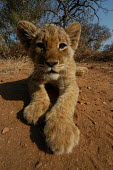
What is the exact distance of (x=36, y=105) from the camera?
205 centimetres

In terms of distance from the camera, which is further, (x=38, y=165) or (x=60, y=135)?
(x=60, y=135)

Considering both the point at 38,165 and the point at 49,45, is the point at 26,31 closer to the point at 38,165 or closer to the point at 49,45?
the point at 49,45

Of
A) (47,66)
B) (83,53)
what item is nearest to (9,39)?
(83,53)

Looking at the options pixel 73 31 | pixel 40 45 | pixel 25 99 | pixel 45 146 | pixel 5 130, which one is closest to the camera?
pixel 45 146

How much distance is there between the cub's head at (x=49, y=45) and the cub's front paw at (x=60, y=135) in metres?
0.81

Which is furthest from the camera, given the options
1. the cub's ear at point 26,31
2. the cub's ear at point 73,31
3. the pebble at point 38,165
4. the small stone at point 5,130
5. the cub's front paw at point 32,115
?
the cub's ear at point 73,31

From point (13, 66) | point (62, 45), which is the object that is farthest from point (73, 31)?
point (13, 66)

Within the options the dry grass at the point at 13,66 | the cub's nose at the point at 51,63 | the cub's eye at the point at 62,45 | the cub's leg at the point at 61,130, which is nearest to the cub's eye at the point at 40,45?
the cub's eye at the point at 62,45

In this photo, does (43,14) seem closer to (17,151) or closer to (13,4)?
(13,4)

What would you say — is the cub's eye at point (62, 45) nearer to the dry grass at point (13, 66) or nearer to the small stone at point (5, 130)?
the small stone at point (5, 130)

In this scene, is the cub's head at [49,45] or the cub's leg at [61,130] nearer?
the cub's leg at [61,130]

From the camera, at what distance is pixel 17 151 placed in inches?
56.9

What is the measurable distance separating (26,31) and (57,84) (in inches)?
50.1

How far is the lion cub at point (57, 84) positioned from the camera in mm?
1520
